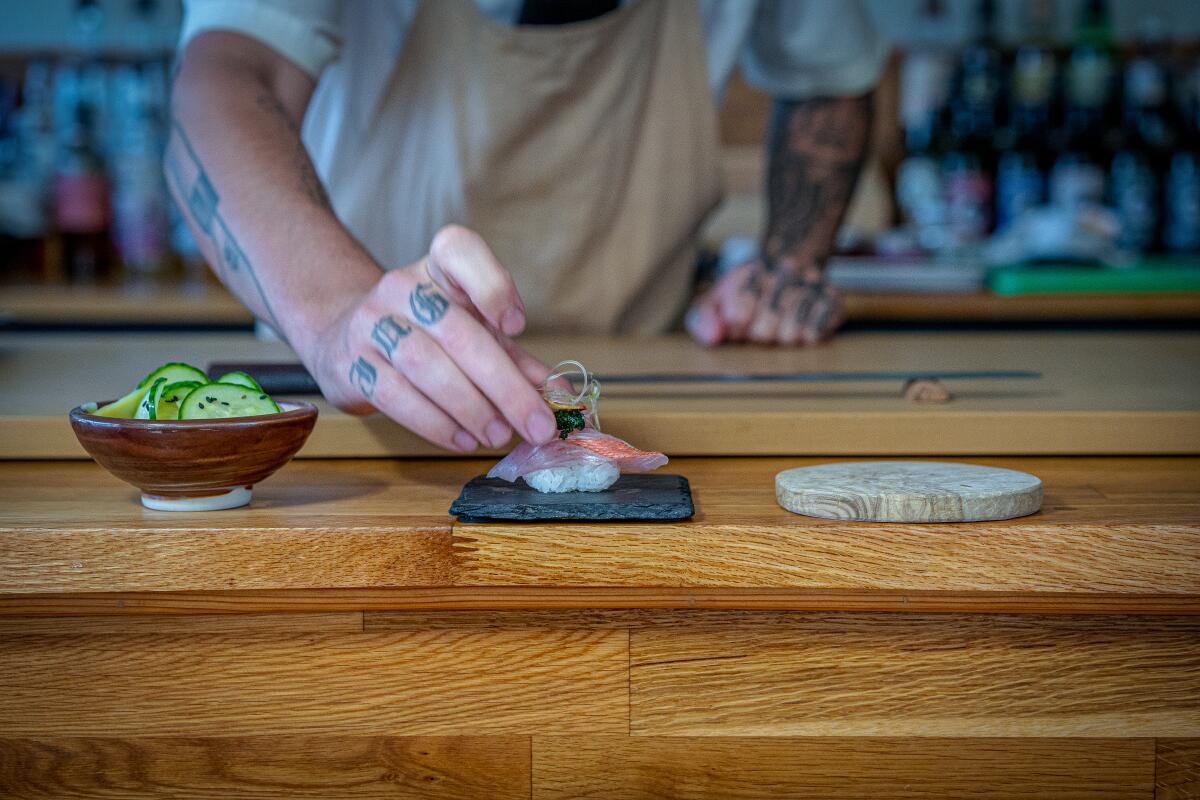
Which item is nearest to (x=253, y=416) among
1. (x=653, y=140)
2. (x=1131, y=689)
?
(x=1131, y=689)

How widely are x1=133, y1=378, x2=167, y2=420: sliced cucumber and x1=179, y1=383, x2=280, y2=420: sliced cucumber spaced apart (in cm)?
2

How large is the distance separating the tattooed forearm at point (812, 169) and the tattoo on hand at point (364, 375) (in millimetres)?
900

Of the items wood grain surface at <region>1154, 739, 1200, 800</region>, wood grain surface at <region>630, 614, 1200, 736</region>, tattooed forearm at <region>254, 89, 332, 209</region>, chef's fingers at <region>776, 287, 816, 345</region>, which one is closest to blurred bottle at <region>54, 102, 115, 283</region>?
tattooed forearm at <region>254, 89, 332, 209</region>

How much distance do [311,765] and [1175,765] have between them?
468 mm

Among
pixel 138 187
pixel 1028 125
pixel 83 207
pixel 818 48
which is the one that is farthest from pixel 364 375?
pixel 1028 125

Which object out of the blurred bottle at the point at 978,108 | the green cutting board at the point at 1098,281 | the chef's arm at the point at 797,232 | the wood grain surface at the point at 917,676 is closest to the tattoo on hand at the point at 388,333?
the wood grain surface at the point at 917,676

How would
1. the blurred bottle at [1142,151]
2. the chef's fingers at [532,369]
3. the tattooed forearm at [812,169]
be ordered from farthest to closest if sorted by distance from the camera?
the blurred bottle at [1142,151] < the tattooed forearm at [812,169] < the chef's fingers at [532,369]

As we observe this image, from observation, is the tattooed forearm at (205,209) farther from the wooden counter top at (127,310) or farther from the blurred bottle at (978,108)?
the blurred bottle at (978,108)

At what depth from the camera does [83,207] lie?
2242mm

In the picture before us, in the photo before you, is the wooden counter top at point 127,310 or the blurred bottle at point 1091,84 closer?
the wooden counter top at point 127,310

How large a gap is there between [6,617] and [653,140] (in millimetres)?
1122

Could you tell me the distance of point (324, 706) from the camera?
624mm

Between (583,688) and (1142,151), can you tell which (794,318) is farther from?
(1142,151)

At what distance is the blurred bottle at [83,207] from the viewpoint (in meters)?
2.24
